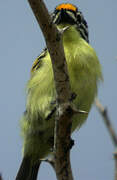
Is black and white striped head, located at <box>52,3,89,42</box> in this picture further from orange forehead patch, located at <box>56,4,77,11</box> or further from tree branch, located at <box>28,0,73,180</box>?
tree branch, located at <box>28,0,73,180</box>

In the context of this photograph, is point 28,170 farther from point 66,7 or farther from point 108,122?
point 66,7

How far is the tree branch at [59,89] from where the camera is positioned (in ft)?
6.75

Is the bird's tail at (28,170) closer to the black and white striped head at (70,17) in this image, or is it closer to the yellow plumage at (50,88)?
the yellow plumage at (50,88)

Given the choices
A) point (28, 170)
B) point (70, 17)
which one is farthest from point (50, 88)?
point (28, 170)

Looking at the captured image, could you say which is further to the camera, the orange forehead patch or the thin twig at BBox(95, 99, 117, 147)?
the orange forehead patch

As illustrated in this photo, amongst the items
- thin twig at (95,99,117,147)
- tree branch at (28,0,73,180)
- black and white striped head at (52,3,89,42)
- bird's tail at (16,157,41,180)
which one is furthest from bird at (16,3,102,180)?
tree branch at (28,0,73,180)

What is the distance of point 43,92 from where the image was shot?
10.7ft

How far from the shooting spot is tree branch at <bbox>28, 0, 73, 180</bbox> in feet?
6.75

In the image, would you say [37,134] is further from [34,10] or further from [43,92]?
[34,10]

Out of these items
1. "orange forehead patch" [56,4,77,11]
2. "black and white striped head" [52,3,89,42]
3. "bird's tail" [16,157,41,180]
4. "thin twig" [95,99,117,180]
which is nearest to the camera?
"thin twig" [95,99,117,180]

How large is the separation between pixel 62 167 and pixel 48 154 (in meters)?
1.17

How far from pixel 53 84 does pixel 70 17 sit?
30.2 inches

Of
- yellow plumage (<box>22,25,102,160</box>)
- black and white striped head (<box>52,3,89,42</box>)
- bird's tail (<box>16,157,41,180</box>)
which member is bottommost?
bird's tail (<box>16,157,41,180</box>)

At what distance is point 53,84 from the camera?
3.19 meters
